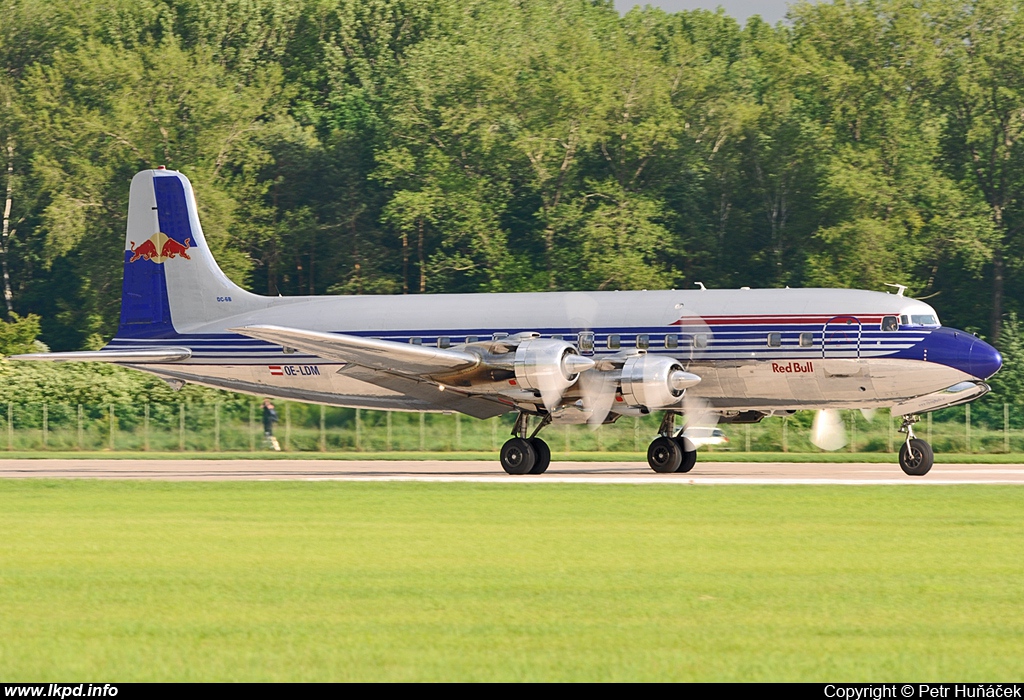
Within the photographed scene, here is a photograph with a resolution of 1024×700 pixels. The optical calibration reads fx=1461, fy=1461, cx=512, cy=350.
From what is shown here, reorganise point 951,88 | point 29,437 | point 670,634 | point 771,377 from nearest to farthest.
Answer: point 670,634 → point 771,377 → point 29,437 → point 951,88

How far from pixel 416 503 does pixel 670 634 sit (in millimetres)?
13240

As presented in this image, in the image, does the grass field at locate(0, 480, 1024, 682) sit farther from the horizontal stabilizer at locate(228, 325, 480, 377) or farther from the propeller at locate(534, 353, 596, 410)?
the horizontal stabilizer at locate(228, 325, 480, 377)

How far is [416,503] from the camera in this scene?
2392 cm

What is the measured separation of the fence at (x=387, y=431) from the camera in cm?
4303

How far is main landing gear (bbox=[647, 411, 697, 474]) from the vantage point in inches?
1276

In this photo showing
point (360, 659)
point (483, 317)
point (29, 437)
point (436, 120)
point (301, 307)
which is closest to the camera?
point (360, 659)

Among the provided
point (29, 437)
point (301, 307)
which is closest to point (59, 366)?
point (29, 437)

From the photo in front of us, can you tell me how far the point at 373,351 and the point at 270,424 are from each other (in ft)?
48.1

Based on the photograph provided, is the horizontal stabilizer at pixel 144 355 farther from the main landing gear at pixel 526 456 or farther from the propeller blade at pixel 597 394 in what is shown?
the propeller blade at pixel 597 394

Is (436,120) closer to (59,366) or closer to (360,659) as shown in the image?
(59,366)

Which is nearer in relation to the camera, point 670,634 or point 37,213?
point 670,634

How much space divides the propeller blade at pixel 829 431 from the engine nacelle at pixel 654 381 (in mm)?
7224

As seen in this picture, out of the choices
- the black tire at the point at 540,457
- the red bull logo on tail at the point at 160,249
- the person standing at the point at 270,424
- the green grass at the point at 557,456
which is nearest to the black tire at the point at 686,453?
the black tire at the point at 540,457

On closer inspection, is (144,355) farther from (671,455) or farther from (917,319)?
(917,319)
